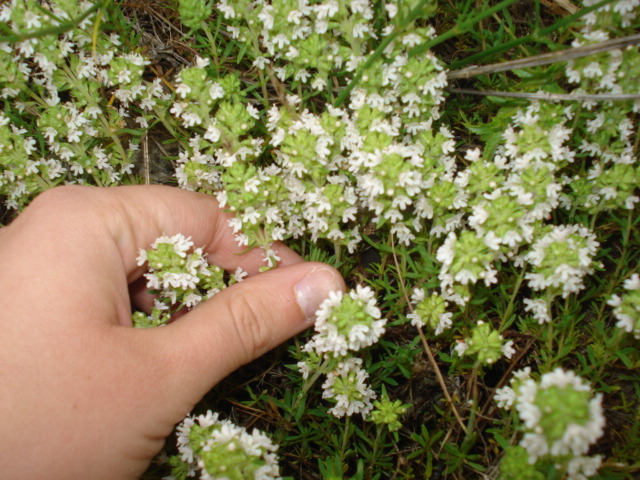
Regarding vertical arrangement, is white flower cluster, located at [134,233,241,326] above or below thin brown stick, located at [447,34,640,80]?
below

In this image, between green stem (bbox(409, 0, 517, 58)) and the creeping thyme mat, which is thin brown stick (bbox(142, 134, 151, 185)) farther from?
green stem (bbox(409, 0, 517, 58))

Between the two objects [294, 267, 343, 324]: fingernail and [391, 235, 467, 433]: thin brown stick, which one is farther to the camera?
[391, 235, 467, 433]: thin brown stick

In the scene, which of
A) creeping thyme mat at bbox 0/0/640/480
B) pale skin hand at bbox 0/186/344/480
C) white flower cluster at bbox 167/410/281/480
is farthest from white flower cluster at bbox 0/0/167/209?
white flower cluster at bbox 167/410/281/480

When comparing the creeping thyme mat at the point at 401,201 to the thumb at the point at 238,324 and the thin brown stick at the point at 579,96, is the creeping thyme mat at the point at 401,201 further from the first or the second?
the thumb at the point at 238,324

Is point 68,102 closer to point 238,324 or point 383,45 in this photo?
point 238,324

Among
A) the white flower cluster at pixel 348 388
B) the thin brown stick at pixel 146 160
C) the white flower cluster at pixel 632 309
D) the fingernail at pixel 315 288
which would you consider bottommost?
the white flower cluster at pixel 348 388

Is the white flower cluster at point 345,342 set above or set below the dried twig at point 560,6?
below

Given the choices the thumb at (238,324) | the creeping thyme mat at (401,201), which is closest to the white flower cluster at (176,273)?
the creeping thyme mat at (401,201)
